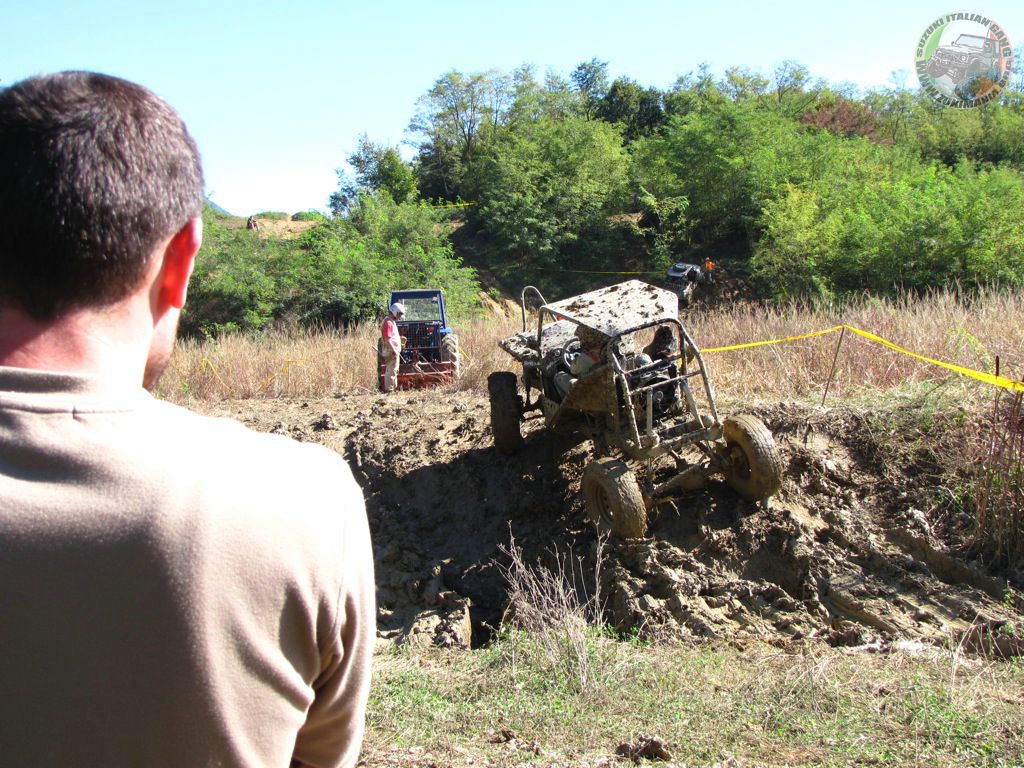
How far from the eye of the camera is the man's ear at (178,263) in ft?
3.83

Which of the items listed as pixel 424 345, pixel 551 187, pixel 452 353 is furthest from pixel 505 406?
pixel 551 187

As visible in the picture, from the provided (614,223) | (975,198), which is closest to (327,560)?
(975,198)

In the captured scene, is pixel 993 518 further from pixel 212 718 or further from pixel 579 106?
pixel 579 106

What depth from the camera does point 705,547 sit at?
7332 millimetres

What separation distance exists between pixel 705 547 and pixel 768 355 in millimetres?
3930

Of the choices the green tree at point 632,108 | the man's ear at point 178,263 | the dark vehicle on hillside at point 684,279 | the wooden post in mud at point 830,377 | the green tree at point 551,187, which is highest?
the green tree at point 632,108

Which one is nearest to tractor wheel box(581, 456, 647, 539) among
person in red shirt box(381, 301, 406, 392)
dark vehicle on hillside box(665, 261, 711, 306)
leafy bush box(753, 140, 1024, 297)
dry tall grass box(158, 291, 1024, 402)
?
dark vehicle on hillside box(665, 261, 711, 306)

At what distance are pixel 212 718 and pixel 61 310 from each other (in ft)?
1.77

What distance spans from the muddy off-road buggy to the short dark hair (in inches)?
234

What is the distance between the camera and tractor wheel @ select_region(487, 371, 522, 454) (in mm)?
8820

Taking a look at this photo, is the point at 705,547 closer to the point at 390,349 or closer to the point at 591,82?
the point at 390,349

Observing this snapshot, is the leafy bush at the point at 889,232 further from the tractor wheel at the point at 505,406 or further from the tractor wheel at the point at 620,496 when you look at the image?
the tractor wheel at the point at 620,496

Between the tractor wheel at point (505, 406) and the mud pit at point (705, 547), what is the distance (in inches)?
17.1

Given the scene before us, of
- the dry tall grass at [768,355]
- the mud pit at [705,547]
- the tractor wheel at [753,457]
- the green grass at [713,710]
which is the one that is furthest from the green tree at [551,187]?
the green grass at [713,710]
